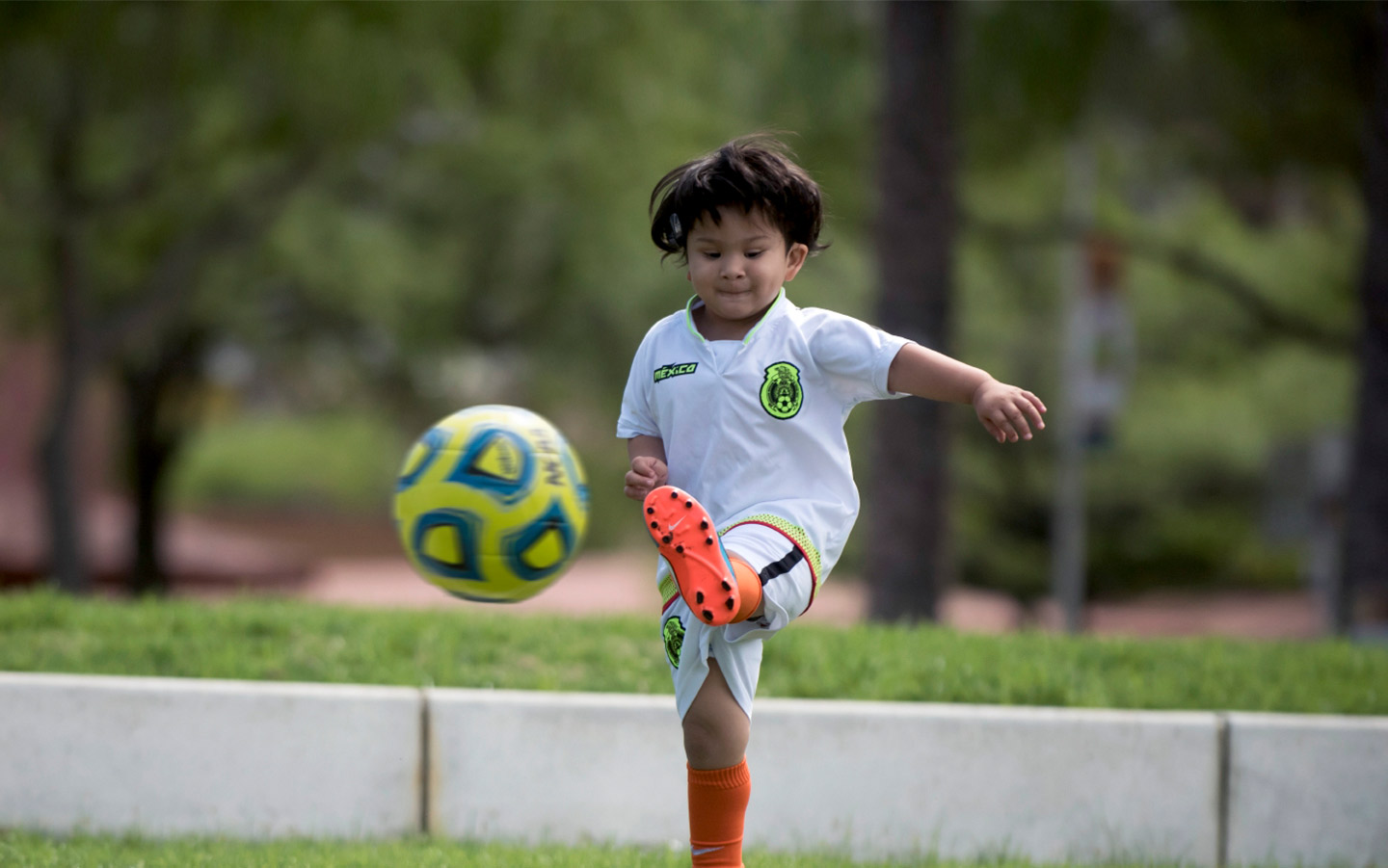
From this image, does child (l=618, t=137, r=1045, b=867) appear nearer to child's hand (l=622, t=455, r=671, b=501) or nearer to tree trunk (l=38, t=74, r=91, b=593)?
child's hand (l=622, t=455, r=671, b=501)

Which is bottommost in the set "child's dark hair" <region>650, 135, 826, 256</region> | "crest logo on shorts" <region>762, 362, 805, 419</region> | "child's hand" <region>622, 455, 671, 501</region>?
"child's hand" <region>622, 455, 671, 501</region>

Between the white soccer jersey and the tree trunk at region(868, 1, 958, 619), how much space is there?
5389mm

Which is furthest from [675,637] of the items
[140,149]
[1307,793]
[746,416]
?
[140,149]

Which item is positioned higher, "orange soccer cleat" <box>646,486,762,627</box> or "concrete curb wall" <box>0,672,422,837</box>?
"orange soccer cleat" <box>646,486,762,627</box>

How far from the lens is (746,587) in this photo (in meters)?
3.08

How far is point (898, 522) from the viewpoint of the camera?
28.9ft

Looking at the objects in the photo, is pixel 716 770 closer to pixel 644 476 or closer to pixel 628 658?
pixel 644 476

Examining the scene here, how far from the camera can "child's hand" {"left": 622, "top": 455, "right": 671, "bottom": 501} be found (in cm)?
341

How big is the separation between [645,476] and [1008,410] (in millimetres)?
911

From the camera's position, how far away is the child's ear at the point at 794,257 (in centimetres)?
352

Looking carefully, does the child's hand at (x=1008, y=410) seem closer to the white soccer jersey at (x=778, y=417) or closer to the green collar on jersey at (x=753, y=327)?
the white soccer jersey at (x=778, y=417)

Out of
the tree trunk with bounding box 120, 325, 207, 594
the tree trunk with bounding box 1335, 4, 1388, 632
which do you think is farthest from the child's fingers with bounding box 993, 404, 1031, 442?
the tree trunk with bounding box 120, 325, 207, 594

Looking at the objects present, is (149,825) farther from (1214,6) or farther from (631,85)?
(1214,6)

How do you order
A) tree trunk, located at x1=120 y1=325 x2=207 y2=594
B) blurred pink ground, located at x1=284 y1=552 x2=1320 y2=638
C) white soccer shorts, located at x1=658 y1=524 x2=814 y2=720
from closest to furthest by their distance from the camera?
white soccer shorts, located at x1=658 y1=524 x2=814 y2=720 < tree trunk, located at x1=120 y1=325 x2=207 y2=594 < blurred pink ground, located at x1=284 y1=552 x2=1320 y2=638
